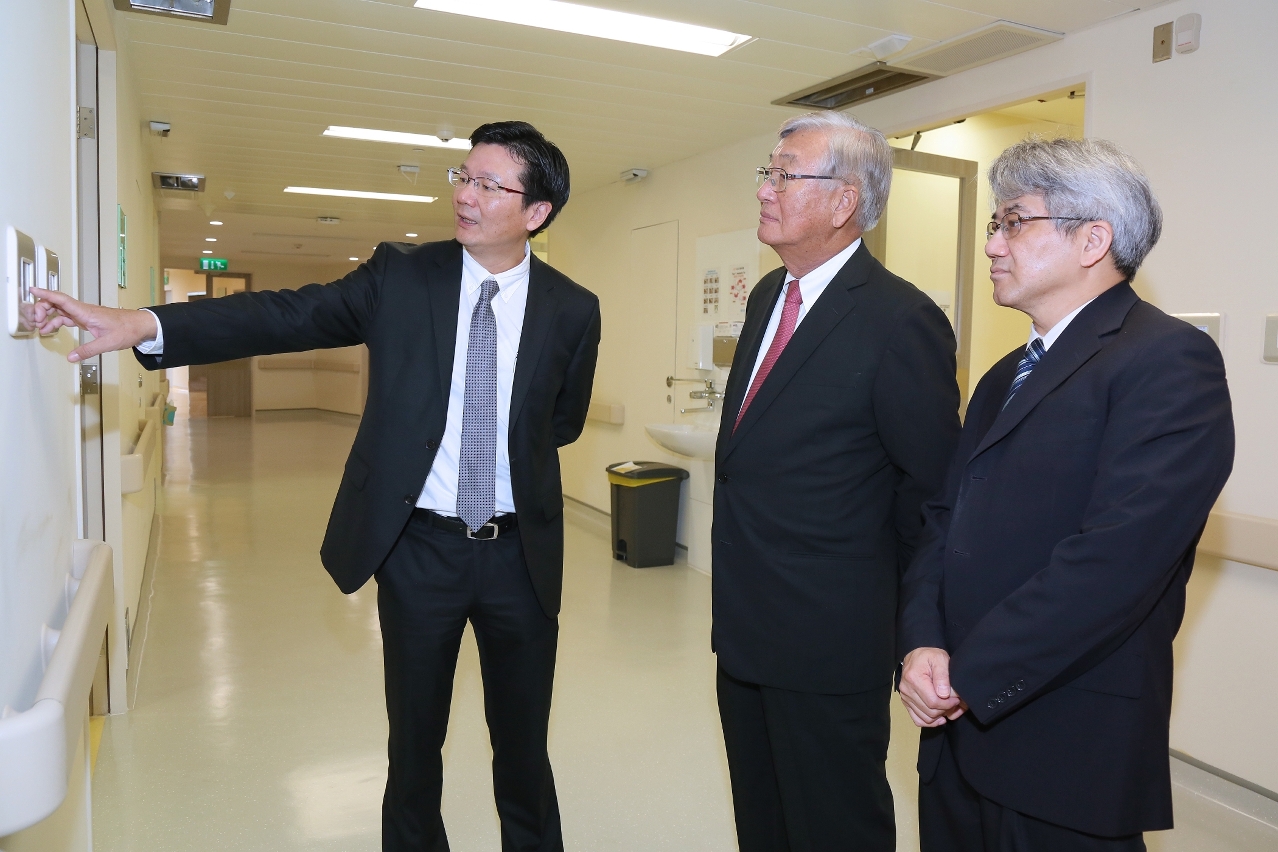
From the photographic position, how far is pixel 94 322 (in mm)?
1449

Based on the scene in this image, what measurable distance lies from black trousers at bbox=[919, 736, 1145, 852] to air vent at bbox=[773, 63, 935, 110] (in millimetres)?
3211

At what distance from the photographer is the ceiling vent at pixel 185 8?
332 centimetres

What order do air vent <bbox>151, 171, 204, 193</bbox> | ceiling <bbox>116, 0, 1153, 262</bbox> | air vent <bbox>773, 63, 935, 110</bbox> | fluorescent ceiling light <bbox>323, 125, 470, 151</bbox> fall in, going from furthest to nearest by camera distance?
air vent <bbox>151, 171, 204, 193</bbox> < fluorescent ceiling light <bbox>323, 125, 470, 151</bbox> < air vent <bbox>773, 63, 935, 110</bbox> < ceiling <bbox>116, 0, 1153, 262</bbox>

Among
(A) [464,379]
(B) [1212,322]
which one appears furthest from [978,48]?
(A) [464,379]

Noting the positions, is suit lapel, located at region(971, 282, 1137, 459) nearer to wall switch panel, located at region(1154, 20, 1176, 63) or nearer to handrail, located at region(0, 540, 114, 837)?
handrail, located at region(0, 540, 114, 837)

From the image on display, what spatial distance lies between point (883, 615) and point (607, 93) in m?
3.41

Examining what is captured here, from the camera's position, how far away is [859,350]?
1.86 m

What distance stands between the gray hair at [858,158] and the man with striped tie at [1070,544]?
0.38m

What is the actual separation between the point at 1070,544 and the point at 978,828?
56cm

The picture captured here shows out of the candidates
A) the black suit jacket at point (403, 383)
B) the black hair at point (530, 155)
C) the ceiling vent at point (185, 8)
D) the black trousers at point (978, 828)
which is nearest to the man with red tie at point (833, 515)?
the black trousers at point (978, 828)

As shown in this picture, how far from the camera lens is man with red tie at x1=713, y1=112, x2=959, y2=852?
1.85 meters

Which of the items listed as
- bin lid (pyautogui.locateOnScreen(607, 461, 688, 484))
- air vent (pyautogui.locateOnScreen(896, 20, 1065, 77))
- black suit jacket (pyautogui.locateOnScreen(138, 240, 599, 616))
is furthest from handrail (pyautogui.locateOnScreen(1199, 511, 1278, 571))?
bin lid (pyautogui.locateOnScreen(607, 461, 688, 484))

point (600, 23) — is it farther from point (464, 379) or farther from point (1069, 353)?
point (1069, 353)

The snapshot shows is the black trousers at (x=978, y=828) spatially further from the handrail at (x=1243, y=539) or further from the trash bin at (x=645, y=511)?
the trash bin at (x=645, y=511)
